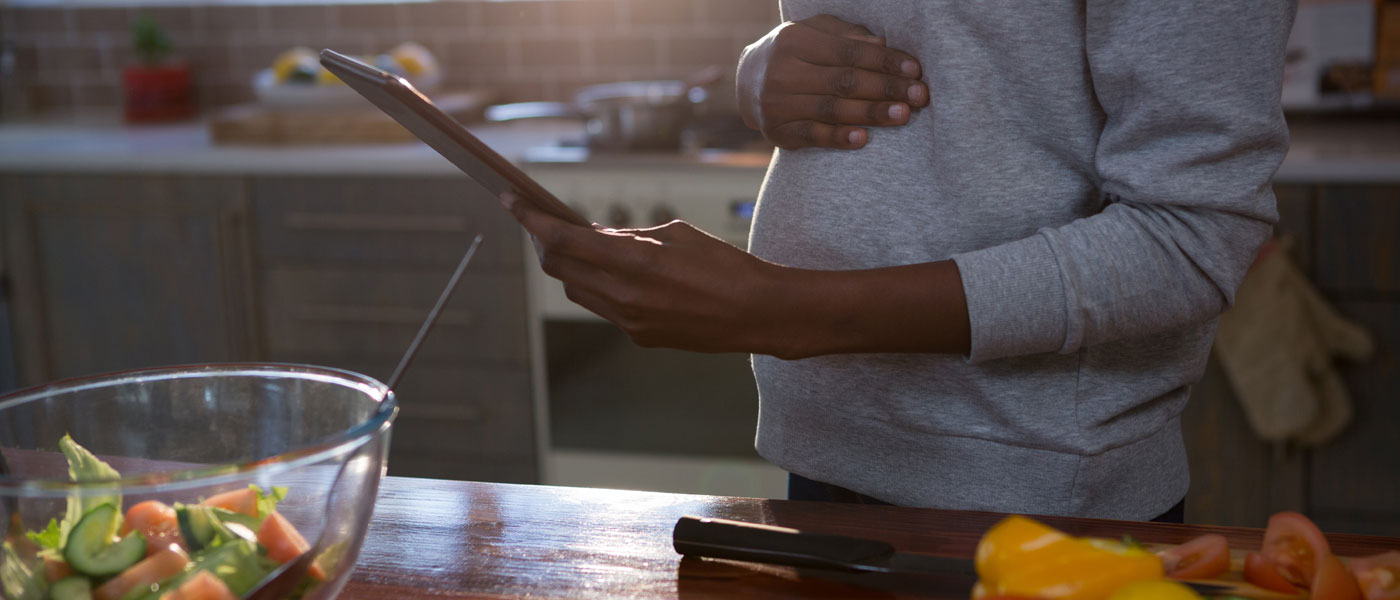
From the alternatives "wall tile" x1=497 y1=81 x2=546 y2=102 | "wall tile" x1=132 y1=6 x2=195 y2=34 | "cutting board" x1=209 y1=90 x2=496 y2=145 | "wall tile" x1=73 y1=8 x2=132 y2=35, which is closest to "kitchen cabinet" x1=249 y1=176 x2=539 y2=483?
"cutting board" x1=209 y1=90 x2=496 y2=145

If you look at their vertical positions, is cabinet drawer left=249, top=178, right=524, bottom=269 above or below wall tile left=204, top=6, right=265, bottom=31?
below

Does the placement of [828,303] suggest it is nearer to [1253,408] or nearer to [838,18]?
[838,18]

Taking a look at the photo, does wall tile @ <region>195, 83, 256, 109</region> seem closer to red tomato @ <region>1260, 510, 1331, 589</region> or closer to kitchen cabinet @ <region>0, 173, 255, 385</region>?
kitchen cabinet @ <region>0, 173, 255, 385</region>

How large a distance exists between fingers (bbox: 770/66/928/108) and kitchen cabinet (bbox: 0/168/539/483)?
52.4 inches

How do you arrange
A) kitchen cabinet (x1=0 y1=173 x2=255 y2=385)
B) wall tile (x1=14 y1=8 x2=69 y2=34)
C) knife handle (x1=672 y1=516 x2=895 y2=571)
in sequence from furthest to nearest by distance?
1. wall tile (x1=14 y1=8 x2=69 y2=34)
2. kitchen cabinet (x1=0 y1=173 x2=255 y2=385)
3. knife handle (x1=672 y1=516 x2=895 y2=571)

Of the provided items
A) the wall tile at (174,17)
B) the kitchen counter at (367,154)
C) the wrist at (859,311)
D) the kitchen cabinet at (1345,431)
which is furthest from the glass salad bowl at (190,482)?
the wall tile at (174,17)

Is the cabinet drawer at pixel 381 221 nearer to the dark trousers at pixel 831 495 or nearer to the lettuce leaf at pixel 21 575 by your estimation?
the dark trousers at pixel 831 495

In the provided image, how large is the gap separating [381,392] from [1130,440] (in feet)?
1.61

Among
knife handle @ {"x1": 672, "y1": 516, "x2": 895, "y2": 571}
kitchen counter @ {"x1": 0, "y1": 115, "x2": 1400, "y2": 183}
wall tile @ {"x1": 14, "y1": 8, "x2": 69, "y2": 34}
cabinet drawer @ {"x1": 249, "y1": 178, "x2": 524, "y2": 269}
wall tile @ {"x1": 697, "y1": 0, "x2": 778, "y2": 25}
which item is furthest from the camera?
wall tile @ {"x1": 14, "y1": 8, "x2": 69, "y2": 34}

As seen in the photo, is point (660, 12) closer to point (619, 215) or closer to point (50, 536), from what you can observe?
point (619, 215)

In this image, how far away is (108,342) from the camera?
2430 mm

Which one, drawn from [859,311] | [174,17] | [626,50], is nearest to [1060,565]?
[859,311]

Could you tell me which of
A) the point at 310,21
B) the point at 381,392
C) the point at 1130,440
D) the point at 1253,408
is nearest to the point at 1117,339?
the point at 1130,440

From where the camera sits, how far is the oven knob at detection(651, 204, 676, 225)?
6.66 ft
